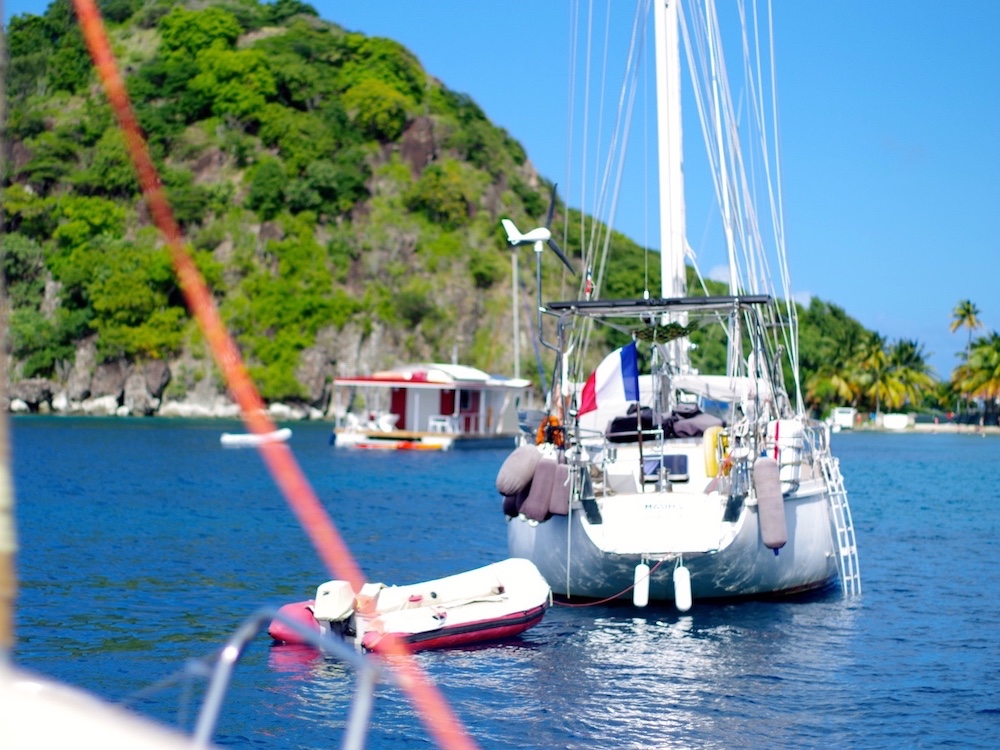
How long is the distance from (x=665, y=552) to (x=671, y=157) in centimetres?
805

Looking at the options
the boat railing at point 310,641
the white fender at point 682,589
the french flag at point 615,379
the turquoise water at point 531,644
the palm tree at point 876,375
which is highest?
the palm tree at point 876,375

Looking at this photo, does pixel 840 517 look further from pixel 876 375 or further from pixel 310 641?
pixel 876 375

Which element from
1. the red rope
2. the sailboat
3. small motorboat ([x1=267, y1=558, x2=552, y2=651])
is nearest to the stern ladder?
the sailboat

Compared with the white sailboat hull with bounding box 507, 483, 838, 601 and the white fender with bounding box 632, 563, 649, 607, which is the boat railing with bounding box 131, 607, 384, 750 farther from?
the white fender with bounding box 632, 563, 649, 607

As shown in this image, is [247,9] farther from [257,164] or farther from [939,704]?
[939,704]

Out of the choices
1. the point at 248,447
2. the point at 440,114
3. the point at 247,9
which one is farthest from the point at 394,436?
the point at 247,9

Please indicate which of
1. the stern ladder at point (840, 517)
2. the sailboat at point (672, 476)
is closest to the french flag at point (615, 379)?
the sailboat at point (672, 476)

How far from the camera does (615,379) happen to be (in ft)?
55.6

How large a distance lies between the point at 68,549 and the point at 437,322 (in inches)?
3377

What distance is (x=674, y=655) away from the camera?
44.9 feet

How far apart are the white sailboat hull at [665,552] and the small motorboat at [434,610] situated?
2.80 feet

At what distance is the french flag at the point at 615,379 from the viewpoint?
16.7 meters

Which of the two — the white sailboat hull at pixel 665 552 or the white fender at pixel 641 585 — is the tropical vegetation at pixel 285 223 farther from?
the white fender at pixel 641 585

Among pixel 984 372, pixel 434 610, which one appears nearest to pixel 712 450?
pixel 434 610
